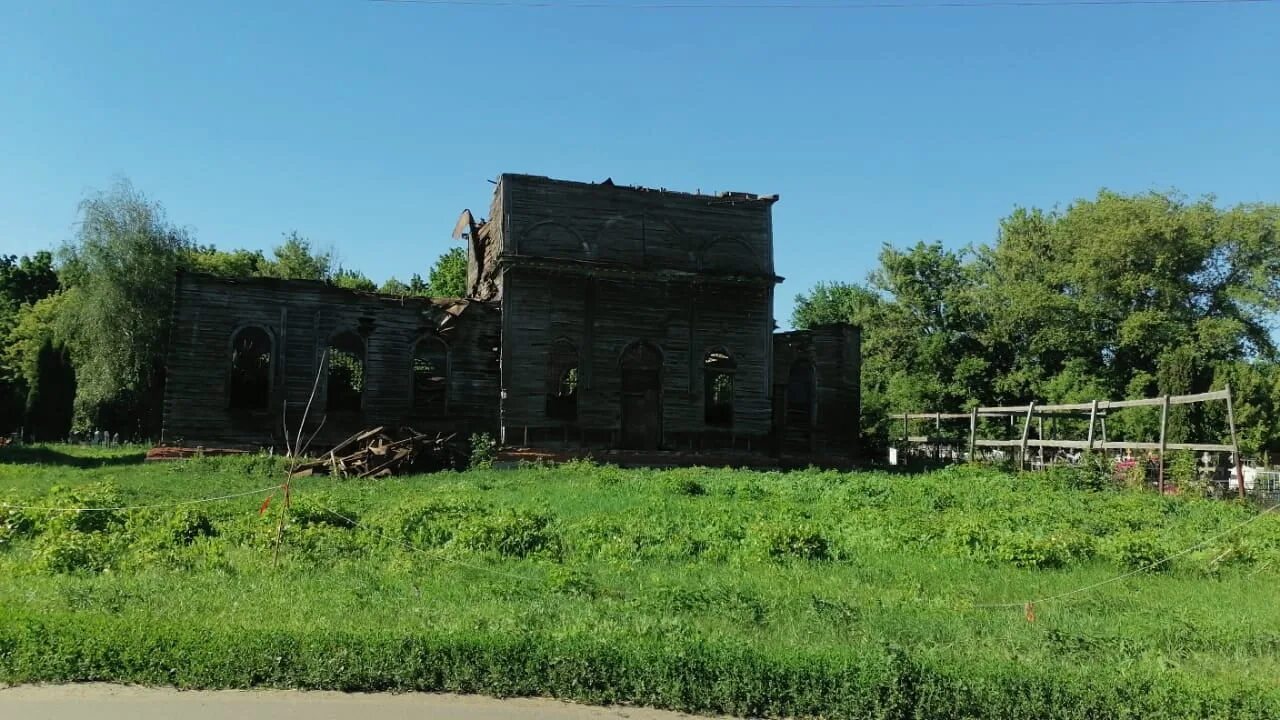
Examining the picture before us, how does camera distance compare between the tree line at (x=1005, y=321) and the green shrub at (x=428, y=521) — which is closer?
the green shrub at (x=428, y=521)

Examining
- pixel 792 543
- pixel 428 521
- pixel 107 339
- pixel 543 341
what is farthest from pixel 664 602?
pixel 107 339

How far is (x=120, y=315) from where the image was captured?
40.3 m

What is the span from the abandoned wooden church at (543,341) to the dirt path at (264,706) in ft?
64.3

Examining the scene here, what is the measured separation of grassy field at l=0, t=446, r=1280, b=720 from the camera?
6738mm

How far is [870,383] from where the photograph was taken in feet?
183

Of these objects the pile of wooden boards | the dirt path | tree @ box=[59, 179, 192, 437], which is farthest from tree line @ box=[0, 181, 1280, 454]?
the dirt path

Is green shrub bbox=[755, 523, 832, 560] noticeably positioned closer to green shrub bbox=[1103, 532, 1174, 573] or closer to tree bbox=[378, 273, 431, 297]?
green shrub bbox=[1103, 532, 1174, 573]

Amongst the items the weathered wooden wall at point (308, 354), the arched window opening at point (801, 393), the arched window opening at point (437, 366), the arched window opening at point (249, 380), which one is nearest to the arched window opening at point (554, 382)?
the weathered wooden wall at point (308, 354)

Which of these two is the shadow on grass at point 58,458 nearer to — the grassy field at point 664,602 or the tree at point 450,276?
the grassy field at point 664,602

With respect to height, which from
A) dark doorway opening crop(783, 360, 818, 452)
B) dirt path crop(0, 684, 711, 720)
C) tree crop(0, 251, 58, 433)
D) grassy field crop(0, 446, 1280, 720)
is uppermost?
tree crop(0, 251, 58, 433)

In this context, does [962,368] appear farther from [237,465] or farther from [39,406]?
[39,406]

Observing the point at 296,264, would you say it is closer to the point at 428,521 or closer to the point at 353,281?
the point at 353,281

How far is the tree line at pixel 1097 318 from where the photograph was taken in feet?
141

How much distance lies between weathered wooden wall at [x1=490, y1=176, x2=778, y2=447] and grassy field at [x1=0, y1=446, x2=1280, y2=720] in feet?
33.1
